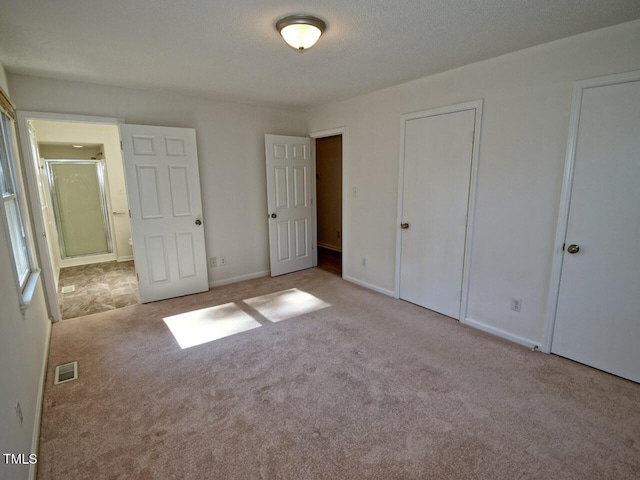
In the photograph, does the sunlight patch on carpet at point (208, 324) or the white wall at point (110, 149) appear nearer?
the sunlight patch on carpet at point (208, 324)

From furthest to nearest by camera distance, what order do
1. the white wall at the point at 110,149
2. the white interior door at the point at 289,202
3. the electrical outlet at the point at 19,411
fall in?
the white wall at the point at 110,149
the white interior door at the point at 289,202
the electrical outlet at the point at 19,411


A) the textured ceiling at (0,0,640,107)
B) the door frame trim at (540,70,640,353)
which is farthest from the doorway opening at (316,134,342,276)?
the door frame trim at (540,70,640,353)

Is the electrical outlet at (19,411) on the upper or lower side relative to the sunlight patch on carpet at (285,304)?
upper

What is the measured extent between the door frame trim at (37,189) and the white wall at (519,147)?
3.31 meters

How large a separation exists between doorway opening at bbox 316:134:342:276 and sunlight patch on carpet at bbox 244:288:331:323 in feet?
6.16

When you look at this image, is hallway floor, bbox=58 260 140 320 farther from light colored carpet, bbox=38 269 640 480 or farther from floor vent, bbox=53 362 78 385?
floor vent, bbox=53 362 78 385

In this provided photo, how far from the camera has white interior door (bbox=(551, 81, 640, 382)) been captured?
2096 millimetres

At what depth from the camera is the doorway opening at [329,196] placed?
6.00 metres

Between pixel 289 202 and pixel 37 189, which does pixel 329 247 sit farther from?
pixel 37 189

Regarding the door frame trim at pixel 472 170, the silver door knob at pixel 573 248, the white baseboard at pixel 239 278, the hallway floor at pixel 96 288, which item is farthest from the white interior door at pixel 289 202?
the silver door knob at pixel 573 248

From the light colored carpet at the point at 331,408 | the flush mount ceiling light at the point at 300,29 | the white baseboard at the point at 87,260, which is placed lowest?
the light colored carpet at the point at 331,408

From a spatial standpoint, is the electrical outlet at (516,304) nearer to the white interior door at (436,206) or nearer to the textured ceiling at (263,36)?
the white interior door at (436,206)

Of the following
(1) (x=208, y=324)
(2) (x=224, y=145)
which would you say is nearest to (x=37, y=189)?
(2) (x=224, y=145)

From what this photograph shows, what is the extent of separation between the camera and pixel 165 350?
2691 millimetres
